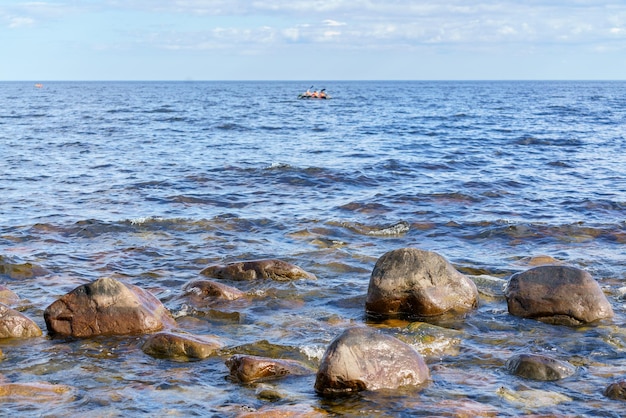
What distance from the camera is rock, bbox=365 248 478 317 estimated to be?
9.08m

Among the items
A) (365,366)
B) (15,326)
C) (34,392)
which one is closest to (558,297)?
(365,366)

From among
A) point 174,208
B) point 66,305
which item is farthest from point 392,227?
point 66,305

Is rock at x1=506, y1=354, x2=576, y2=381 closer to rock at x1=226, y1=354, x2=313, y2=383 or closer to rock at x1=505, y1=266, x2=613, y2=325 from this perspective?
rock at x1=505, y1=266, x2=613, y2=325

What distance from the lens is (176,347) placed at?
24.7ft

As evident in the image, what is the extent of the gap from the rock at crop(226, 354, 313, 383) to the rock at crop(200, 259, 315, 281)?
137 inches

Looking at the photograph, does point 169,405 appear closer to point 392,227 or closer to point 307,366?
point 307,366

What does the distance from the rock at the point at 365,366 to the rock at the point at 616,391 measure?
1.57 m

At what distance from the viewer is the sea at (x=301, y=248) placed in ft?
21.6

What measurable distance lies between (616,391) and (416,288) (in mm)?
2997

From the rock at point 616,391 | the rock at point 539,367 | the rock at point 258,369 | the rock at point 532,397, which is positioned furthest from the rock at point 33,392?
the rock at point 616,391

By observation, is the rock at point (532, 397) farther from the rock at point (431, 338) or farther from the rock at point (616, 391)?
the rock at point (431, 338)

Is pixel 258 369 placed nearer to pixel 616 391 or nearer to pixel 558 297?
pixel 616 391

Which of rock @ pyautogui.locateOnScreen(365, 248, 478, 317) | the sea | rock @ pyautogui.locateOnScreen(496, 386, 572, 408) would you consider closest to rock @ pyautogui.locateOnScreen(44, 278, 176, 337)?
the sea

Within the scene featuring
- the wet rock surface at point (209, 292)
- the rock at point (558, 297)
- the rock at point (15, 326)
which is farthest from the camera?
the wet rock surface at point (209, 292)
